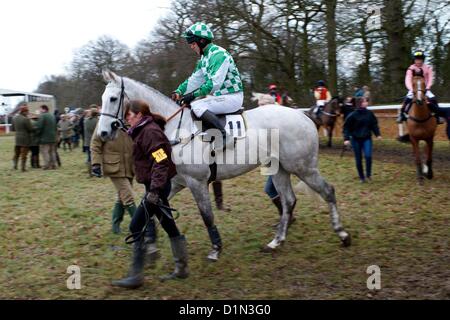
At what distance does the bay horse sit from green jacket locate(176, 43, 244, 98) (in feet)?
1.36

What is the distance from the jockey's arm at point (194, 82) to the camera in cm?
632

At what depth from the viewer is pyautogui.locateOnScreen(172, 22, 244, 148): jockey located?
5879mm

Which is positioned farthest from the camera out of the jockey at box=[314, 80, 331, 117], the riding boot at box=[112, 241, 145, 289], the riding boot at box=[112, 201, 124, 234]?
the jockey at box=[314, 80, 331, 117]

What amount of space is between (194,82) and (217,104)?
23.3 inches

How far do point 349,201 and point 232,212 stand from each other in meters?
2.12

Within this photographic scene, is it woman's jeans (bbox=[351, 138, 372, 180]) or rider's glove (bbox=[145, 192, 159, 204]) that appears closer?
rider's glove (bbox=[145, 192, 159, 204])

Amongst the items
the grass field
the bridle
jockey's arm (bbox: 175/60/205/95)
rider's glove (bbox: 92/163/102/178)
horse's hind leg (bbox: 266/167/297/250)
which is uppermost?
jockey's arm (bbox: 175/60/205/95)

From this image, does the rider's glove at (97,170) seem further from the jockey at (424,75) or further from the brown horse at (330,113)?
the brown horse at (330,113)

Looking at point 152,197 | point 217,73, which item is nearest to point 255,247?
point 152,197

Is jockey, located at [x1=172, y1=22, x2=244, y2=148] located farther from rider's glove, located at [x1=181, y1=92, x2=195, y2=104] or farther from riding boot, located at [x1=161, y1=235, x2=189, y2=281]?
riding boot, located at [x1=161, y1=235, x2=189, y2=281]

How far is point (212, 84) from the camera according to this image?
5.86 meters

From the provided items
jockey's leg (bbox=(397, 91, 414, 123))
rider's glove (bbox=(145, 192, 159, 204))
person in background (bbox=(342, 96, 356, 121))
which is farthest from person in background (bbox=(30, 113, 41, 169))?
rider's glove (bbox=(145, 192, 159, 204))

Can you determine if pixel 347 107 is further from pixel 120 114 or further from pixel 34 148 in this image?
pixel 120 114
